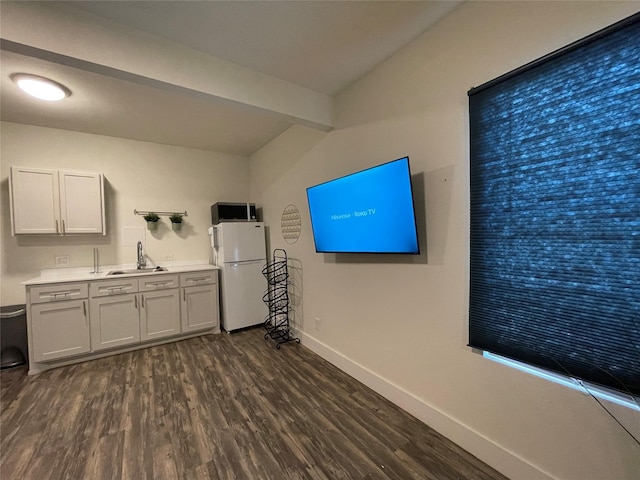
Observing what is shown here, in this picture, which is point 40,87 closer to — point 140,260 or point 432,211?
point 140,260

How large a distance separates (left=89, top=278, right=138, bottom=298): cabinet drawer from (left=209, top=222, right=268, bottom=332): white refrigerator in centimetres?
102

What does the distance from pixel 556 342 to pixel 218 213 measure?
370 cm

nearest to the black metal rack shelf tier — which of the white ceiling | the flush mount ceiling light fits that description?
the white ceiling

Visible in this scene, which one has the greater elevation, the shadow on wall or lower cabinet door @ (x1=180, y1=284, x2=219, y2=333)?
the shadow on wall

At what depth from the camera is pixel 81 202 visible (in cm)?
316

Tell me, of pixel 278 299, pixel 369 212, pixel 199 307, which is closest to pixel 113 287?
pixel 199 307

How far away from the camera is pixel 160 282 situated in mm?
3322

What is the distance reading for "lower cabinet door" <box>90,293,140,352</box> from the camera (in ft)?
9.69

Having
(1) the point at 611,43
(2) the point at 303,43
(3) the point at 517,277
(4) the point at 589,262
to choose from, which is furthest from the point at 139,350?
(1) the point at 611,43

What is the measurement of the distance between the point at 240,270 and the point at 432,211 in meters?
2.76

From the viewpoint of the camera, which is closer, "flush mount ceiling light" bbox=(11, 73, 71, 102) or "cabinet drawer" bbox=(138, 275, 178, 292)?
"flush mount ceiling light" bbox=(11, 73, 71, 102)

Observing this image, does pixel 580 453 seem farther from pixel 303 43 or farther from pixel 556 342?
pixel 303 43

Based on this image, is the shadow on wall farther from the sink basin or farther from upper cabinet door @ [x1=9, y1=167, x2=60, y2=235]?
upper cabinet door @ [x1=9, y1=167, x2=60, y2=235]

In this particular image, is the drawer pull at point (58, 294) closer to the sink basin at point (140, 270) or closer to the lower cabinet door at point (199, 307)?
the sink basin at point (140, 270)
